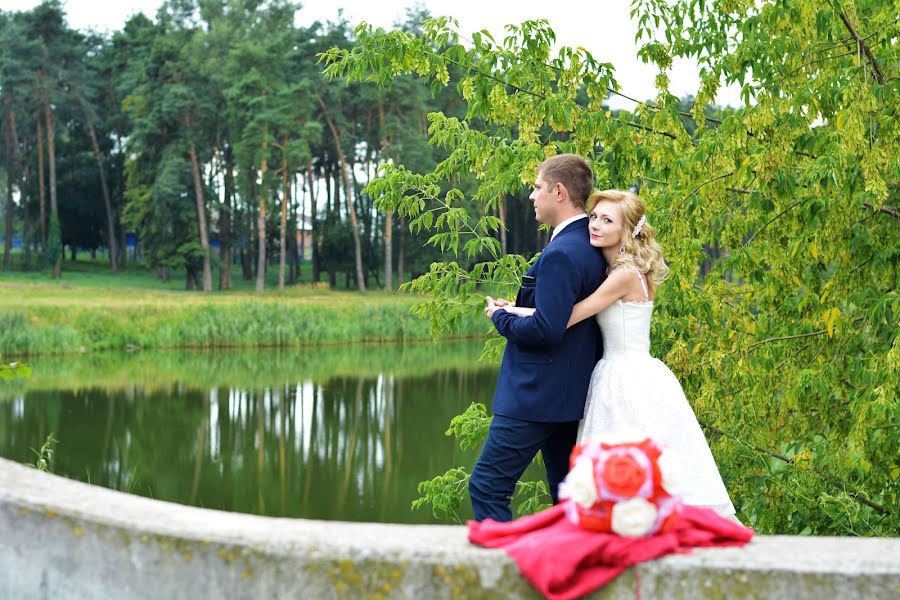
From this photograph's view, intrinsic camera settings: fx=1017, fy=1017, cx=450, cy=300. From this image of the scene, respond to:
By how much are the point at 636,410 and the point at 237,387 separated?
19024 millimetres

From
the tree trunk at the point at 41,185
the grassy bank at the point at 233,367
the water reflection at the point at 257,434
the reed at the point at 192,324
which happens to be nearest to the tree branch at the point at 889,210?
the water reflection at the point at 257,434

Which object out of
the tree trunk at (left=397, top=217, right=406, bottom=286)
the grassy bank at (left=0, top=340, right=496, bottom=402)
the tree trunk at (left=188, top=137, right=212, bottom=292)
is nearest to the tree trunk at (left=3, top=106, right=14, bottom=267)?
the tree trunk at (left=188, top=137, right=212, bottom=292)

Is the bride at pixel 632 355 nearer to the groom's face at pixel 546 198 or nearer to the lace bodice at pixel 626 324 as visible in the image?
the lace bodice at pixel 626 324

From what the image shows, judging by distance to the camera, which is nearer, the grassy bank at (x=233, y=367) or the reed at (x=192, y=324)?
the grassy bank at (x=233, y=367)

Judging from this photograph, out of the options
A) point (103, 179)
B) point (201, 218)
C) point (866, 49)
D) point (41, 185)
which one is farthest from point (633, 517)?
point (41, 185)

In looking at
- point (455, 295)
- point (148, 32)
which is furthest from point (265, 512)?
point (148, 32)

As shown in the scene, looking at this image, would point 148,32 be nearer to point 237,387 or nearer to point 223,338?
point 223,338

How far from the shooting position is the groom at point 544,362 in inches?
133

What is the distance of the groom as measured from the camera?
133 inches

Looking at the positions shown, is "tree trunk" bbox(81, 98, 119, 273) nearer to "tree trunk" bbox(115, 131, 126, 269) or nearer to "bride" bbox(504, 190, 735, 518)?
"tree trunk" bbox(115, 131, 126, 269)

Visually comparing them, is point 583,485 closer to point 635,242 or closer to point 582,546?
point 582,546

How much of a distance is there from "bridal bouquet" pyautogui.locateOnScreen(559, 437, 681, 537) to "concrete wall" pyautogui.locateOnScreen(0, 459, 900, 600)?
0.44 feet

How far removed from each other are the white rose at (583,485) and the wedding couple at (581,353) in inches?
45.2

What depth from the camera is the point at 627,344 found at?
3.55 meters
